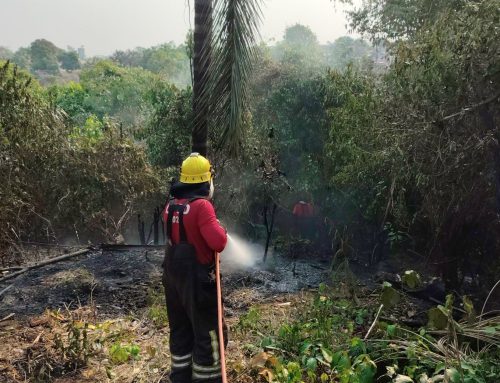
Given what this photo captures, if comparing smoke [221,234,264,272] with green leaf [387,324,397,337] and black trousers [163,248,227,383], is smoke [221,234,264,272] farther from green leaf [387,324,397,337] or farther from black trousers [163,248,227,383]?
green leaf [387,324,397,337]

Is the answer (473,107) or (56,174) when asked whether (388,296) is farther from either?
(56,174)

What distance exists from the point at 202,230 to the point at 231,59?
2504 millimetres

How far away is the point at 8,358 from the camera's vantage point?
430 cm

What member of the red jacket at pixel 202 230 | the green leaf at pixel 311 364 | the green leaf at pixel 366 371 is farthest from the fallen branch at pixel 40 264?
the green leaf at pixel 366 371

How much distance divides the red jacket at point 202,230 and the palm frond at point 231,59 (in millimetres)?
1942

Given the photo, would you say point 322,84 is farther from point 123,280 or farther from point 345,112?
point 123,280

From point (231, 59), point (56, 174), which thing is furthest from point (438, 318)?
point (56, 174)

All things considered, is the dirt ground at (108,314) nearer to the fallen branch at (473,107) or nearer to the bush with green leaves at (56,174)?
the bush with green leaves at (56,174)

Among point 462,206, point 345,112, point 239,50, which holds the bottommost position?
point 462,206

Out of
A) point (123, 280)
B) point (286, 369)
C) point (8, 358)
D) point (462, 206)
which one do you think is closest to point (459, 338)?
point (286, 369)

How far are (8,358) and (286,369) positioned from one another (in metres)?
2.75

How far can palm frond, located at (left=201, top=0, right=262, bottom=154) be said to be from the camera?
16.9 feet

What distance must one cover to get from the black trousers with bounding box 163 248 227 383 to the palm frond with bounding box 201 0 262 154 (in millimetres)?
2154

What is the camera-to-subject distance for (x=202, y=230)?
345cm
